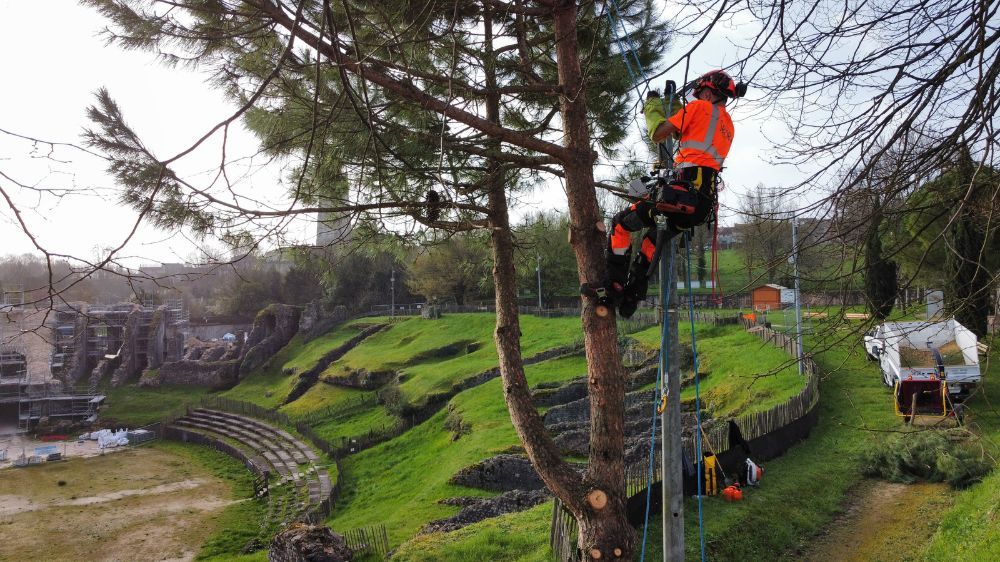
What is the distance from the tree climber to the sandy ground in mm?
17534

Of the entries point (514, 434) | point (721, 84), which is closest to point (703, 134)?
point (721, 84)

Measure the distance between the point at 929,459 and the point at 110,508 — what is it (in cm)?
2467

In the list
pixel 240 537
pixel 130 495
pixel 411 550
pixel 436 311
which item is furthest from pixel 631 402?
pixel 436 311

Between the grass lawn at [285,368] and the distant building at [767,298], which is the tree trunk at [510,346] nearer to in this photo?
the distant building at [767,298]

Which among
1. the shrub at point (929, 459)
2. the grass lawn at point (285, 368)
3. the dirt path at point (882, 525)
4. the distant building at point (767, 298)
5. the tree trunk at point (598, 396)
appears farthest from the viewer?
the grass lawn at point (285, 368)

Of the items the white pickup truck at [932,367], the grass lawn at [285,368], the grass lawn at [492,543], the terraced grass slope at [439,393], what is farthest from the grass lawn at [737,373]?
the grass lawn at [285,368]

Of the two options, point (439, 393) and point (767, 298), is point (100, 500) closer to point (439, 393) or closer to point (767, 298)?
point (439, 393)

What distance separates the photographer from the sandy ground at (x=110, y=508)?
18156mm

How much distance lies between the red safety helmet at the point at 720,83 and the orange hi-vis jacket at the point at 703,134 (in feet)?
0.34

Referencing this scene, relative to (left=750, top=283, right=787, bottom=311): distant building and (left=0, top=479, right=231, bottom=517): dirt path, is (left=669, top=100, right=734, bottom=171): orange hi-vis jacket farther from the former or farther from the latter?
(left=0, top=479, right=231, bottom=517): dirt path

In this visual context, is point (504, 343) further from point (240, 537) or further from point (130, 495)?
point (130, 495)

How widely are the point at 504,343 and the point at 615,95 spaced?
120 inches

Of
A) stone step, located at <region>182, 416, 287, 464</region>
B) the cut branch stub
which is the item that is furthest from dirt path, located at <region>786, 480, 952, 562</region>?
stone step, located at <region>182, 416, 287, 464</region>

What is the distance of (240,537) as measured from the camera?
59.1 feet
